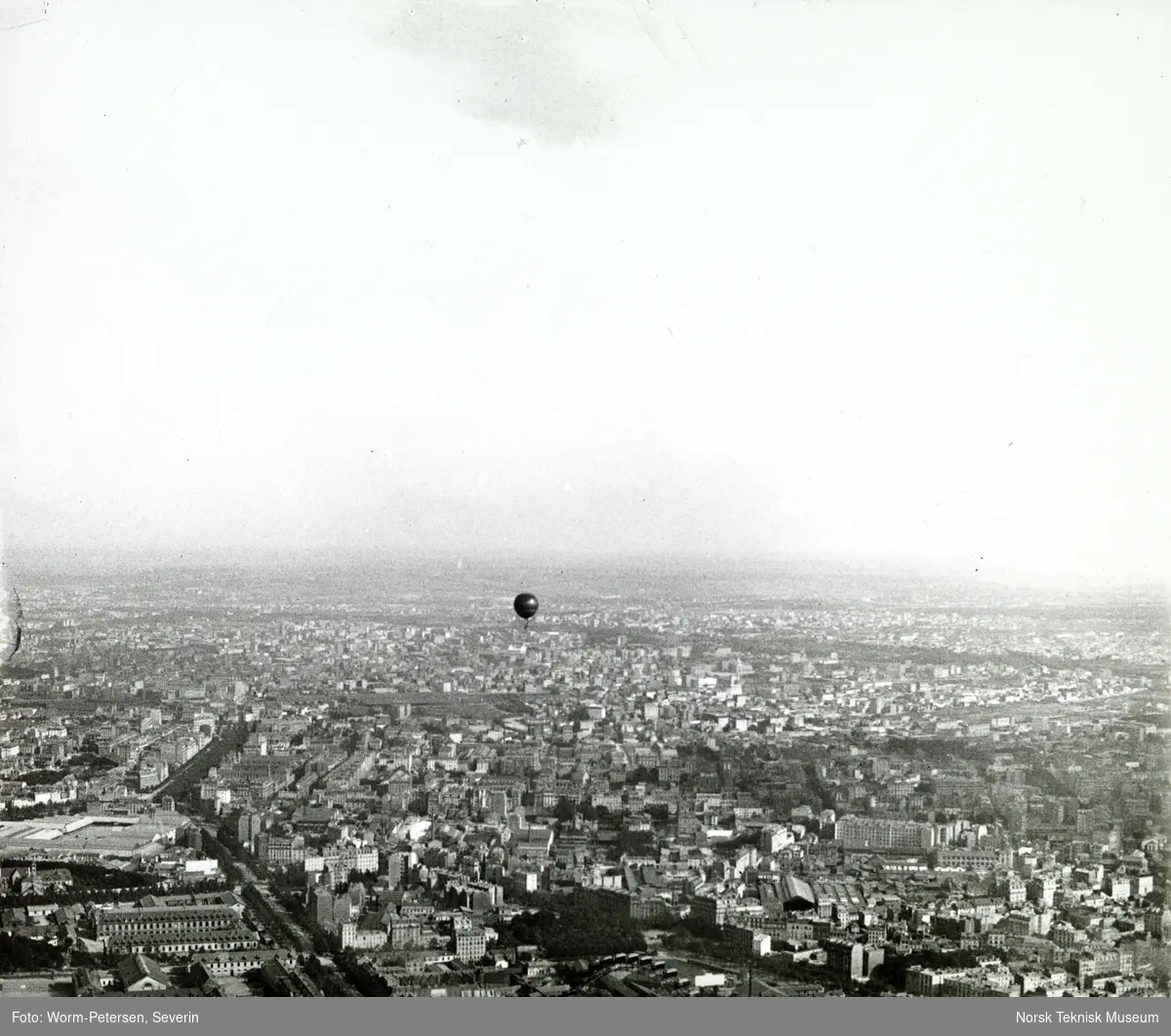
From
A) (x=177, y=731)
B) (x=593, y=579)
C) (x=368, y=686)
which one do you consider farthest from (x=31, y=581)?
(x=593, y=579)

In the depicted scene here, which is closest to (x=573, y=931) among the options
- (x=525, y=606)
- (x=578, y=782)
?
(x=578, y=782)

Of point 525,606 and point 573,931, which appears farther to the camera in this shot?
point 525,606

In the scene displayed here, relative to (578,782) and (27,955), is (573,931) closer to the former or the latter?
(578,782)

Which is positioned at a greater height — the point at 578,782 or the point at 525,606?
the point at 525,606

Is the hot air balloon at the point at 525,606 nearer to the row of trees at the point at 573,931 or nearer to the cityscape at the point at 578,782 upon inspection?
the cityscape at the point at 578,782

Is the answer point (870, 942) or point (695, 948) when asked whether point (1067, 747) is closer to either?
point (870, 942)

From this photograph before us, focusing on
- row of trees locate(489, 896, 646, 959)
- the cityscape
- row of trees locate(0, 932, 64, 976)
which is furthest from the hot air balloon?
row of trees locate(0, 932, 64, 976)
